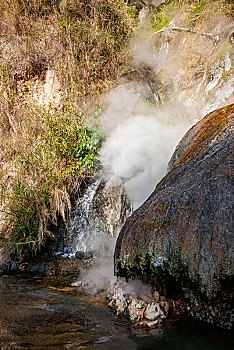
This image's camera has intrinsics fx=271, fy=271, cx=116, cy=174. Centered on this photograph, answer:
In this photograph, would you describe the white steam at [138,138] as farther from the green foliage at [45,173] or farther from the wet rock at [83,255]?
the wet rock at [83,255]

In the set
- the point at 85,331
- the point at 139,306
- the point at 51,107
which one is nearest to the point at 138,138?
the point at 51,107

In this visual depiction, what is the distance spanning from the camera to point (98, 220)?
4852mm

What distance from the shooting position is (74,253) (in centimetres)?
468

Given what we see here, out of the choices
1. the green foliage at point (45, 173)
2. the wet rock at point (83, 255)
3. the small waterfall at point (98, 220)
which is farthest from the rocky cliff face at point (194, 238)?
the green foliage at point (45, 173)

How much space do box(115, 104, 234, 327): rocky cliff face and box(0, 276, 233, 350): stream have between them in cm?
22

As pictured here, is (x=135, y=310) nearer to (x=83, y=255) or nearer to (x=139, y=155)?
(x=83, y=255)

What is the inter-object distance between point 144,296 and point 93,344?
75 cm

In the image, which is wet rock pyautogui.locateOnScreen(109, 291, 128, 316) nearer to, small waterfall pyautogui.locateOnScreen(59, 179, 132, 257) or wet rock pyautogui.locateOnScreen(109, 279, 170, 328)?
wet rock pyautogui.locateOnScreen(109, 279, 170, 328)

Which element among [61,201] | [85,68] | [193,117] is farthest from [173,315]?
[85,68]

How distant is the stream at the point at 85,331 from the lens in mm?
1927

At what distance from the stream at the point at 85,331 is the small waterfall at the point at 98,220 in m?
1.86

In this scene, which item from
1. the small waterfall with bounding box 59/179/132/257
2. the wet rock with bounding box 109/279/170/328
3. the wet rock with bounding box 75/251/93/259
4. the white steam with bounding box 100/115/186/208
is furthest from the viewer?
the white steam with bounding box 100/115/186/208

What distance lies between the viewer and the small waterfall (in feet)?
15.3

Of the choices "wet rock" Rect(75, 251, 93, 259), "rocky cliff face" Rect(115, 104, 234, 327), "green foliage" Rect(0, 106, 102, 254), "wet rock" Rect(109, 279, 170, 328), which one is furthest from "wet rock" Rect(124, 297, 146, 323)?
"green foliage" Rect(0, 106, 102, 254)
